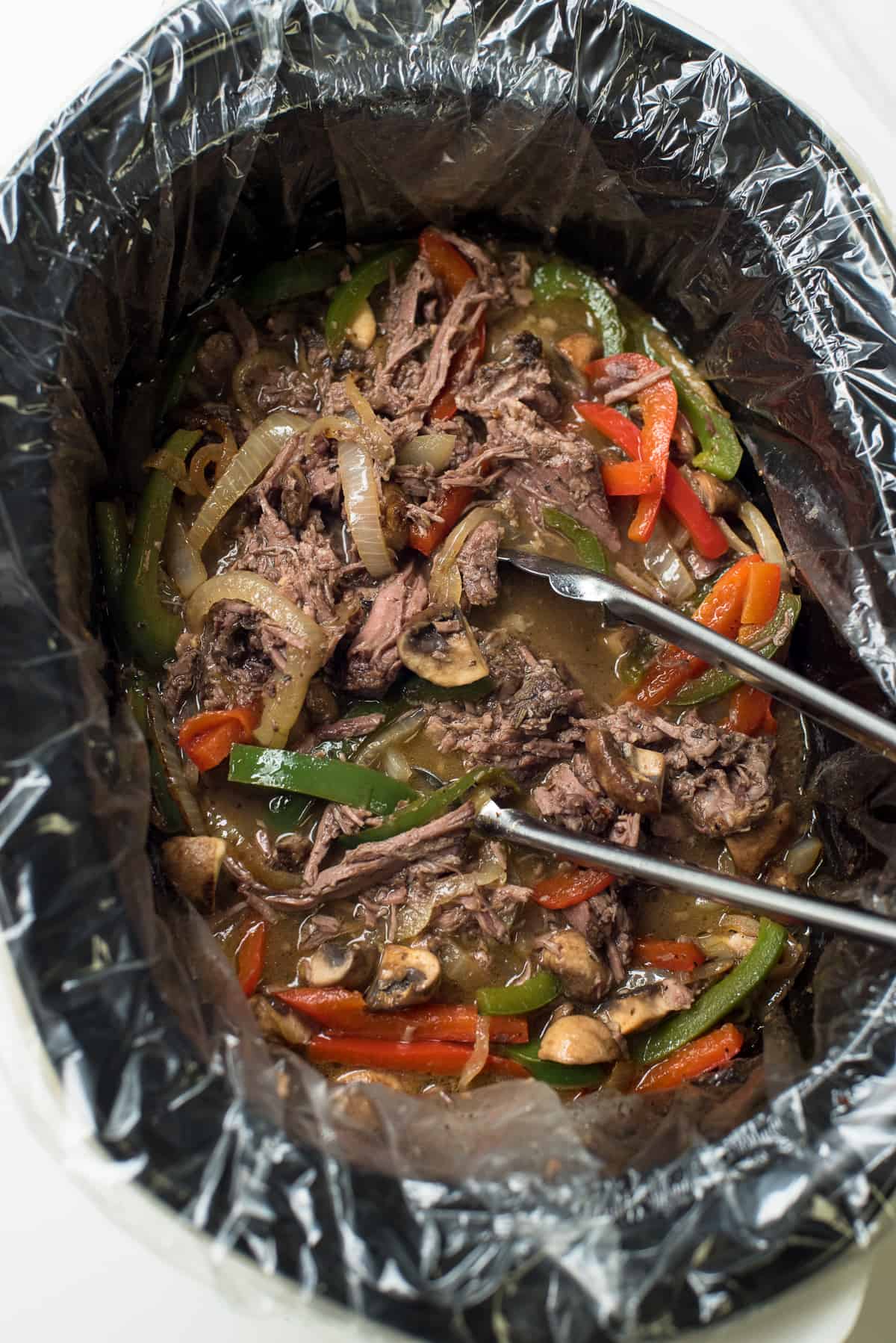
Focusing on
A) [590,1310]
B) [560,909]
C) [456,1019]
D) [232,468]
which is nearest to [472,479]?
[232,468]

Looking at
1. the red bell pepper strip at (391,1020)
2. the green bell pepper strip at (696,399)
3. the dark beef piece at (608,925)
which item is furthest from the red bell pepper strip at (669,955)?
the green bell pepper strip at (696,399)

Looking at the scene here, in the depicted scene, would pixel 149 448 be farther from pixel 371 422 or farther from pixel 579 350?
pixel 579 350

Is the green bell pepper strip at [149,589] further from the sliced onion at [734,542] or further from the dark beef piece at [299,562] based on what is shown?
the sliced onion at [734,542]

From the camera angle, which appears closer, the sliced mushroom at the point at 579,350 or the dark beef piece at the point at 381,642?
the dark beef piece at the point at 381,642

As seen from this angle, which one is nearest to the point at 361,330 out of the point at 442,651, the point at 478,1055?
the point at 442,651

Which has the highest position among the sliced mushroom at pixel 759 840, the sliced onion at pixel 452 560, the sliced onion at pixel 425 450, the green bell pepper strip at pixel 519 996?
the sliced onion at pixel 425 450

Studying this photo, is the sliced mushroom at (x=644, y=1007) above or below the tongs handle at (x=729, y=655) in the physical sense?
below
